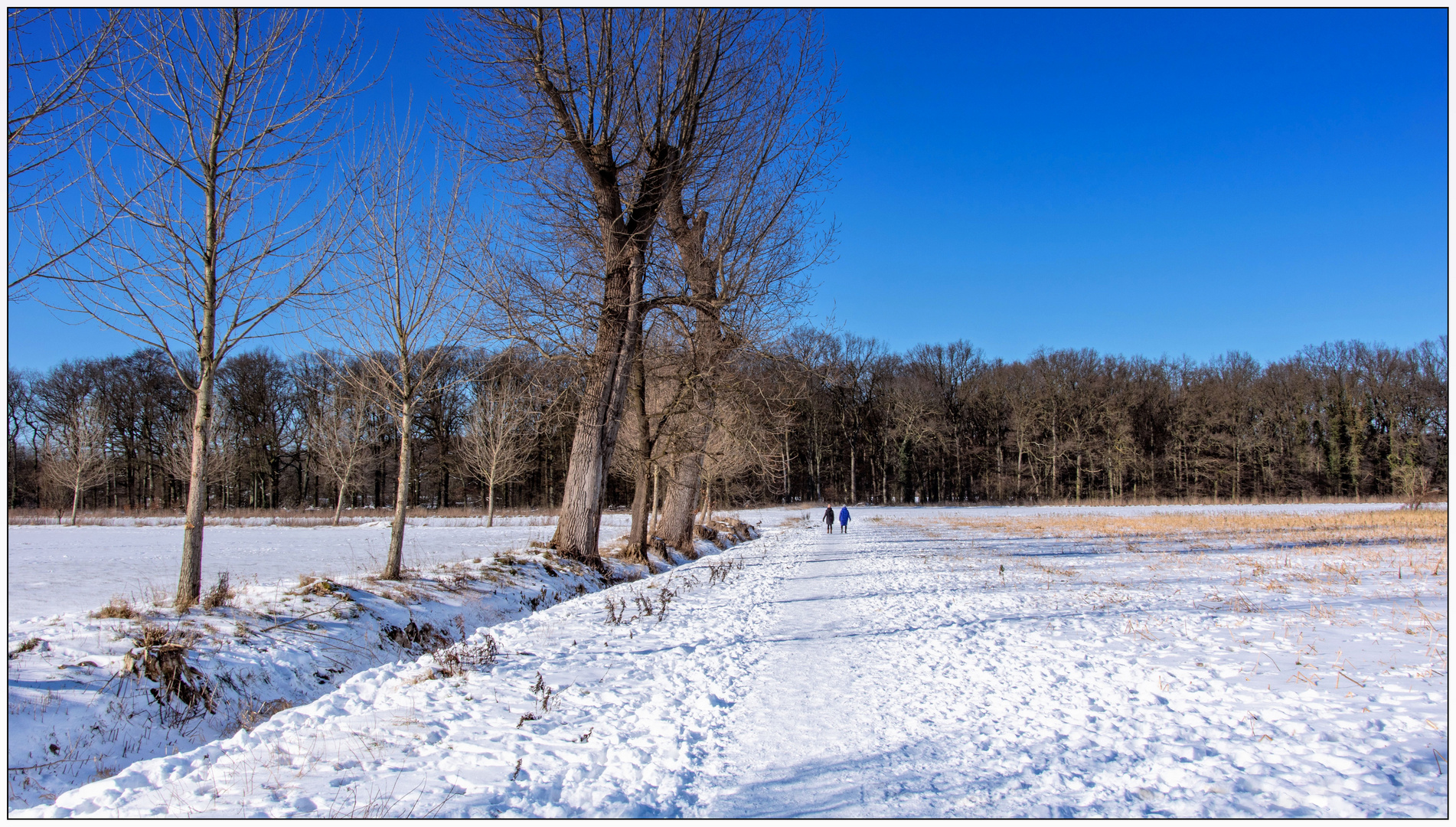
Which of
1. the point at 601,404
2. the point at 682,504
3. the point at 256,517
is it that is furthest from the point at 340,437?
the point at 601,404

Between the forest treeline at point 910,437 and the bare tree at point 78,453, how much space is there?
0.20 m

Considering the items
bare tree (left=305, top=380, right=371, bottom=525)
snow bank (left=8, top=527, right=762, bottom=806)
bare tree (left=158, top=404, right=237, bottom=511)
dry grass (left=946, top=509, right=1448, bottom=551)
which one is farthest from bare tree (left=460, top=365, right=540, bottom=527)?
dry grass (left=946, top=509, right=1448, bottom=551)

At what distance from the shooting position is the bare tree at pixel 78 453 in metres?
34.0

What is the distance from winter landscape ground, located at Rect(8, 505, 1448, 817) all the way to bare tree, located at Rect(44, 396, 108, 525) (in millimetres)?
32675

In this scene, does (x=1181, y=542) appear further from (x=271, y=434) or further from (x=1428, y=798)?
(x=271, y=434)

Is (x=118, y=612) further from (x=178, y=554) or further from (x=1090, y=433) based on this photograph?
(x=1090, y=433)

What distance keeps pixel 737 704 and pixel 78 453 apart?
4422 centimetres

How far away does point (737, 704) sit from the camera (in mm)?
4965

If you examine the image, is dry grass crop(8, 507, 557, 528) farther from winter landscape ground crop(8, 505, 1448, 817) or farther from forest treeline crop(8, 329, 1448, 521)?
winter landscape ground crop(8, 505, 1448, 817)

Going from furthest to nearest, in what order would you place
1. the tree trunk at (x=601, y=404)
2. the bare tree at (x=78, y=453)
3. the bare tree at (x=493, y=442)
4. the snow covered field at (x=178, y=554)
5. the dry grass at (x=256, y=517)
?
the bare tree at (x=78, y=453)
the dry grass at (x=256, y=517)
the bare tree at (x=493, y=442)
the tree trunk at (x=601, y=404)
the snow covered field at (x=178, y=554)

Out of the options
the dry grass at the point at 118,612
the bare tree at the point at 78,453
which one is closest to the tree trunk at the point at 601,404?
the dry grass at the point at 118,612

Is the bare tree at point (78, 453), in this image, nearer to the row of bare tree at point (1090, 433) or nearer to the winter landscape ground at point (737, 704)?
the winter landscape ground at point (737, 704)

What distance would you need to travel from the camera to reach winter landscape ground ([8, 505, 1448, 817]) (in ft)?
11.3

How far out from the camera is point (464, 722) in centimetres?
441
